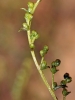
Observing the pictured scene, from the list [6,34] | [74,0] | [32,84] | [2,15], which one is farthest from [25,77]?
[74,0]

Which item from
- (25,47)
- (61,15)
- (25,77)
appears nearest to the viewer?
A: (25,77)

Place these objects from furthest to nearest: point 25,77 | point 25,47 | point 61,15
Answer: point 61,15
point 25,47
point 25,77

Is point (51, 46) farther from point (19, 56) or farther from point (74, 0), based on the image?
point (74, 0)

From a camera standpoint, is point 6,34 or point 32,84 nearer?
point 32,84

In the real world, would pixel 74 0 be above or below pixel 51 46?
above

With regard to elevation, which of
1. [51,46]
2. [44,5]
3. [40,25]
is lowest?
A: [51,46]

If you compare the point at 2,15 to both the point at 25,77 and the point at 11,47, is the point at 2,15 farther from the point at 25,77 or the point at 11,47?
the point at 25,77

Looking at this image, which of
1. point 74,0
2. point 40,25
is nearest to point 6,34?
point 40,25
